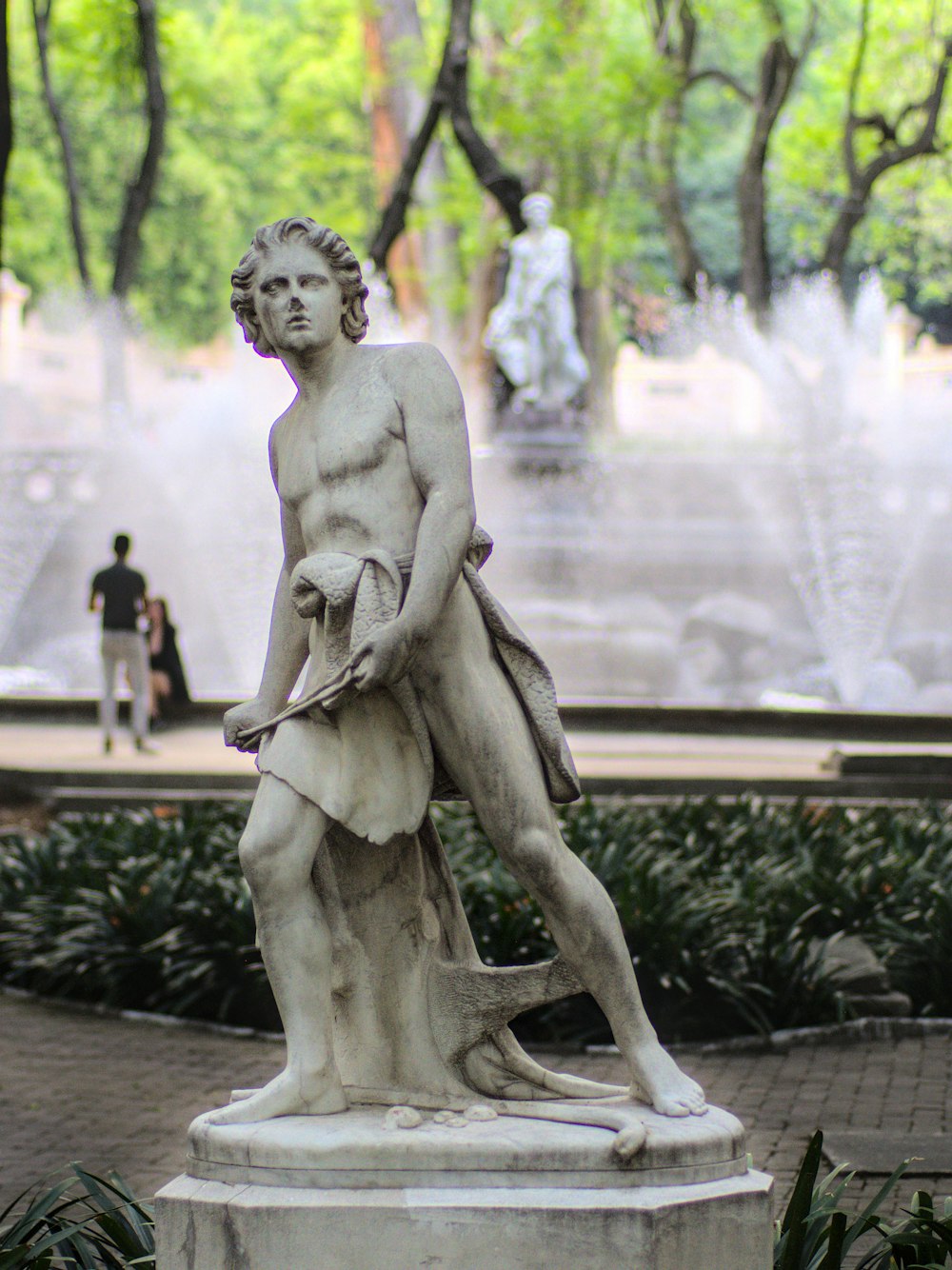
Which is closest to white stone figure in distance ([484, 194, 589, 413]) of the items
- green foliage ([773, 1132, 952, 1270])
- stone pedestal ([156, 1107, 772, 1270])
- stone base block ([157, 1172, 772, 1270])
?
green foliage ([773, 1132, 952, 1270])

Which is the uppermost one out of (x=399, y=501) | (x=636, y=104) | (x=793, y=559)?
(x=636, y=104)

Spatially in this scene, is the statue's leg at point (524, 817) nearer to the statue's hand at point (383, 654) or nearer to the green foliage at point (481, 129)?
the statue's hand at point (383, 654)

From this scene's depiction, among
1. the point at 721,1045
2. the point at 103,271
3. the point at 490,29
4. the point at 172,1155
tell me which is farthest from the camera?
the point at 103,271

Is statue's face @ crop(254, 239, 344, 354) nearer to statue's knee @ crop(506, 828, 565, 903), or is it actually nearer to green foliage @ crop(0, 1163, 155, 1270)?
statue's knee @ crop(506, 828, 565, 903)

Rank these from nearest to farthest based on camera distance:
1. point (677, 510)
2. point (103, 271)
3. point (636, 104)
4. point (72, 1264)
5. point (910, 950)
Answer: point (72, 1264) → point (910, 950) → point (677, 510) → point (636, 104) → point (103, 271)

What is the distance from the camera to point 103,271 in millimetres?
38719

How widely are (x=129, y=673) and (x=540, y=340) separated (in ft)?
31.8

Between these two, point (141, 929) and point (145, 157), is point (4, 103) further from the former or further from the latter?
point (141, 929)

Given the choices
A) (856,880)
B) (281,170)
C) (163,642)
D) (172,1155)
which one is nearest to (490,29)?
(281,170)

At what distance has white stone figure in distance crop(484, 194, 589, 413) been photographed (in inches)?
880

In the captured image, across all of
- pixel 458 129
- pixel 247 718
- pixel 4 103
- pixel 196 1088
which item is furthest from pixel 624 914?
pixel 458 129

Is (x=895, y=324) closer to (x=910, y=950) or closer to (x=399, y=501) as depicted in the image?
(x=910, y=950)

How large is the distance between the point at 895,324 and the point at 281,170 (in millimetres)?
13133

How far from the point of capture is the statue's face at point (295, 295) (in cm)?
371
